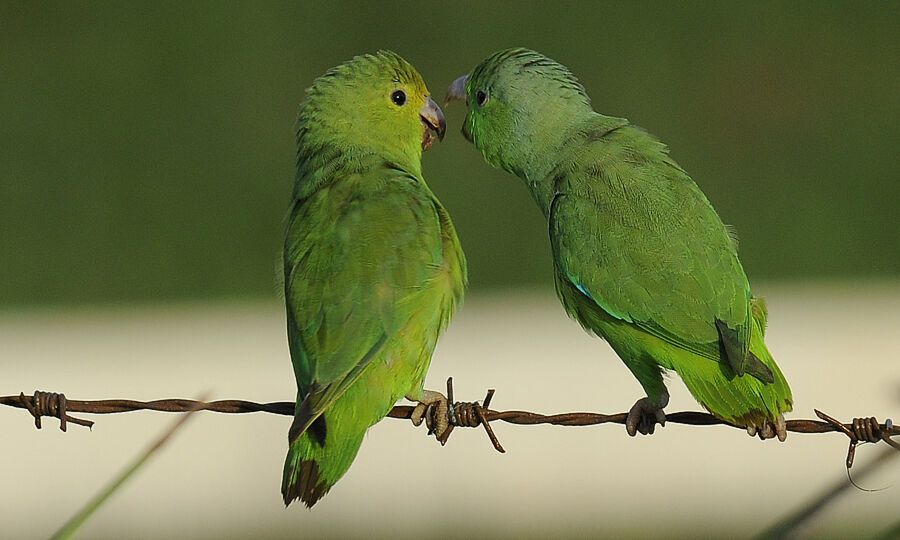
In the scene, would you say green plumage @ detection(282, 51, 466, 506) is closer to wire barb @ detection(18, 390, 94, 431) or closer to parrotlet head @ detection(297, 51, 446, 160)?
parrotlet head @ detection(297, 51, 446, 160)

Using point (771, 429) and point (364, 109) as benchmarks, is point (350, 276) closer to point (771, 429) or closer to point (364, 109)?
point (364, 109)

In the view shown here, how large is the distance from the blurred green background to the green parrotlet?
5.20 m

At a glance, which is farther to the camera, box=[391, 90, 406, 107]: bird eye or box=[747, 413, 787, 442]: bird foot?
box=[391, 90, 406, 107]: bird eye

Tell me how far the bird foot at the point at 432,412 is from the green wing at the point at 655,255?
0.57 metres

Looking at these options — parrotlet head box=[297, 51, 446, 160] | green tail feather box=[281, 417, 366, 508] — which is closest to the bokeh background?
parrotlet head box=[297, 51, 446, 160]

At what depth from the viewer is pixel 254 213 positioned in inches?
441

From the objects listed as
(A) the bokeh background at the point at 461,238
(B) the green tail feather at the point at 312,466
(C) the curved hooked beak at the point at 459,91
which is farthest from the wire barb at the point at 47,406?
(A) the bokeh background at the point at 461,238

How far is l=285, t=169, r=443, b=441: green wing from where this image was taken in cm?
397

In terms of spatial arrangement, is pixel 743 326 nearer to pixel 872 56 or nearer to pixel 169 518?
pixel 169 518

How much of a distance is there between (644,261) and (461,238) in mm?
6217

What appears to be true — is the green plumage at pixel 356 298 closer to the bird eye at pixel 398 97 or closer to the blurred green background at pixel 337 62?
the bird eye at pixel 398 97

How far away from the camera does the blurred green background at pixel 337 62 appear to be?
420 inches

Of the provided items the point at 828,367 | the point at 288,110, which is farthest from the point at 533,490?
the point at 288,110

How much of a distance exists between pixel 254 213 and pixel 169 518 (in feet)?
15.2
